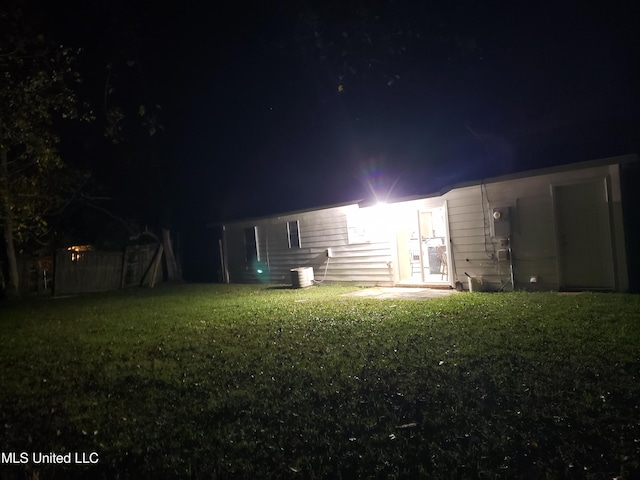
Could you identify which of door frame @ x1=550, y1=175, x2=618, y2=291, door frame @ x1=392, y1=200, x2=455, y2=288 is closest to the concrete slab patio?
door frame @ x1=392, y1=200, x2=455, y2=288

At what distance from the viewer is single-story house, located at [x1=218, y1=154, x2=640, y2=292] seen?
9180 mm

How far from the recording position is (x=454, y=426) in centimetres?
371

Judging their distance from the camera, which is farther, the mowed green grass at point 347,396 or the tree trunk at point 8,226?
the tree trunk at point 8,226

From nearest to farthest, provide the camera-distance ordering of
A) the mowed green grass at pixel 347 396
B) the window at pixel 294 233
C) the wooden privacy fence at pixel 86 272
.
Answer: the mowed green grass at pixel 347 396 < the window at pixel 294 233 < the wooden privacy fence at pixel 86 272

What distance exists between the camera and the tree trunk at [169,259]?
2098 centimetres

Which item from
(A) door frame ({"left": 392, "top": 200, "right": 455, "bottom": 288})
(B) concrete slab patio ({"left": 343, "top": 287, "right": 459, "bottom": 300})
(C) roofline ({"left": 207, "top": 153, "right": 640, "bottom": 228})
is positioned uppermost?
(C) roofline ({"left": 207, "top": 153, "right": 640, "bottom": 228})

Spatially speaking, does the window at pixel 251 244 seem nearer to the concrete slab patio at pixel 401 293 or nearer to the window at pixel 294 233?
the window at pixel 294 233

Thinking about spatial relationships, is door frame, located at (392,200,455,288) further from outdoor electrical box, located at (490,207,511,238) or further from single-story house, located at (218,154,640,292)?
outdoor electrical box, located at (490,207,511,238)

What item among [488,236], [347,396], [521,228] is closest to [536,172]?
[521,228]

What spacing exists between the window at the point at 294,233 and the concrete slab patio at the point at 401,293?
11.9 ft

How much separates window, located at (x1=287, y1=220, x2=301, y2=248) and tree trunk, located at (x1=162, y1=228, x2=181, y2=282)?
300 inches

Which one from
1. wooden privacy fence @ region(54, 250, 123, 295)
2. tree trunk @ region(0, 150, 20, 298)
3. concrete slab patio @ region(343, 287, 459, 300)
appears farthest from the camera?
wooden privacy fence @ region(54, 250, 123, 295)

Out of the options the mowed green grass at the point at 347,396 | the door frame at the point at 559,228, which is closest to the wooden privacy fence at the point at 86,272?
the mowed green grass at the point at 347,396

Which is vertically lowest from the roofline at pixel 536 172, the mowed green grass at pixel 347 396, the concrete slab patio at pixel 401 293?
the mowed green grass at pixel 347 396
